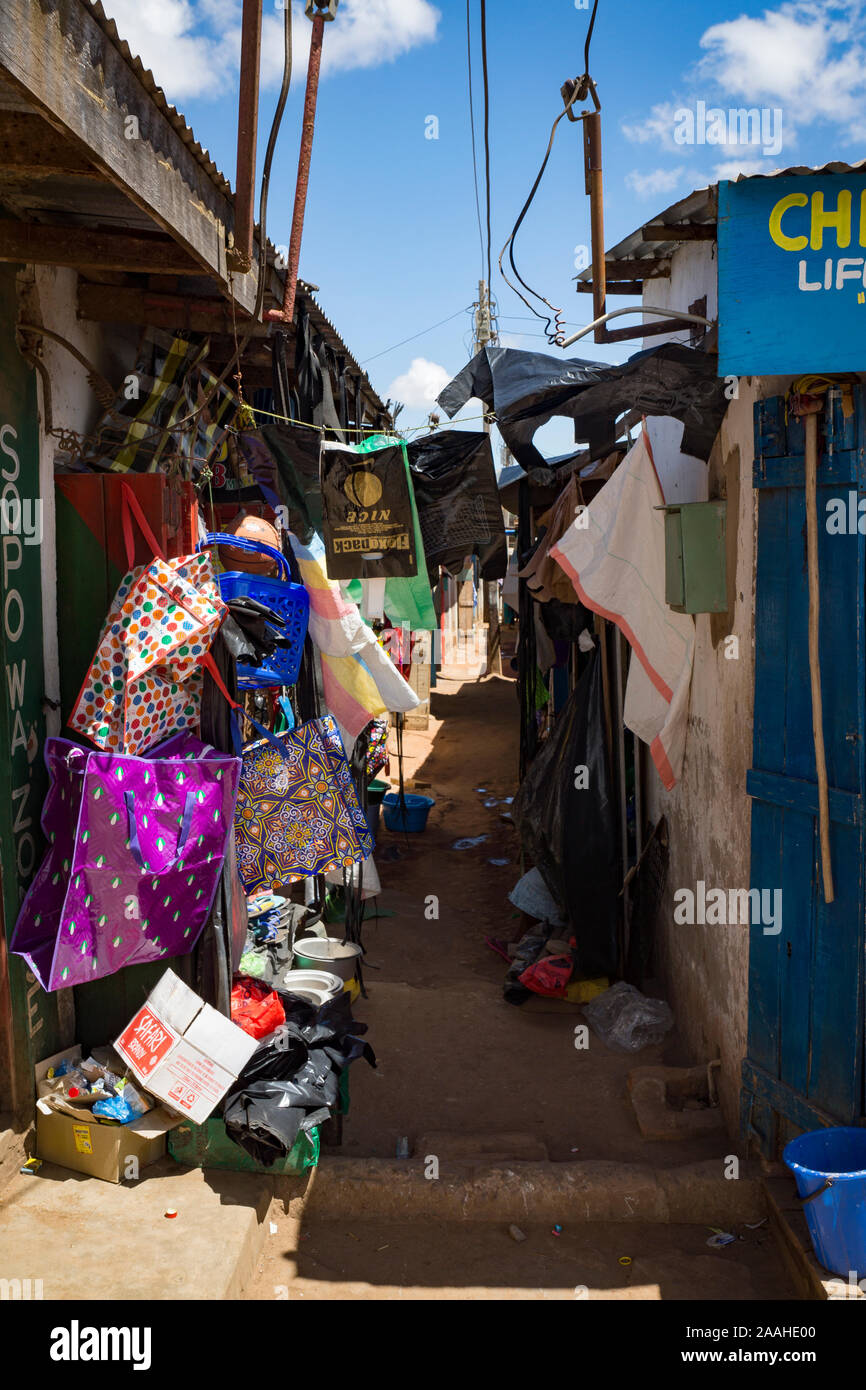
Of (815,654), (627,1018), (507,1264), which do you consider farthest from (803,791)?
→ (627,1018)

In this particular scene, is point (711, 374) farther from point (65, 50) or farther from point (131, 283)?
point (65, 50)

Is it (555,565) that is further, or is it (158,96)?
(555,565)

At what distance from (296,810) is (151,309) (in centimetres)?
257

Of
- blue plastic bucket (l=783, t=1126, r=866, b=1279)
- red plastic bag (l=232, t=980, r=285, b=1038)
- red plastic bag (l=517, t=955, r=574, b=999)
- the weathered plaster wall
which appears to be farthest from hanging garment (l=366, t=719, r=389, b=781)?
blue plastic bucket (l=783, t=1126, r=866, b=1279)

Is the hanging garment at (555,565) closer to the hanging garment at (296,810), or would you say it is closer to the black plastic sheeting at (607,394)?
the black plastic sheeting at (607,394)

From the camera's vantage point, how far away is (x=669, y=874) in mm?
6121

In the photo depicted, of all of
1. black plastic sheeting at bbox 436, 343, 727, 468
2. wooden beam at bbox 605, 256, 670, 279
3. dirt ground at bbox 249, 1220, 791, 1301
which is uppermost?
wooden beam at bbox 605, 256, 670, 279

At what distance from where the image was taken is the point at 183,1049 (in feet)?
13.3

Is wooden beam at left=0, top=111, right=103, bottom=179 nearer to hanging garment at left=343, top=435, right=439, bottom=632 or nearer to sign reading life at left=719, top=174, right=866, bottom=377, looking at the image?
sign reading life at left=719, top=174, right=866, bottom=377

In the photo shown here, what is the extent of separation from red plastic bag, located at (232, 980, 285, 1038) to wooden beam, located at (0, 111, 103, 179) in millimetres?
3510

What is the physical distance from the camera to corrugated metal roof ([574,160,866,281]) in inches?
137

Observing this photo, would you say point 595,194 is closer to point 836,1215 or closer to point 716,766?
point 716,766

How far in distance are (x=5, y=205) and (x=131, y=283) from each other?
81cm

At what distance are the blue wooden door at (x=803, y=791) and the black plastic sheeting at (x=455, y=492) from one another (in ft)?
5.53
